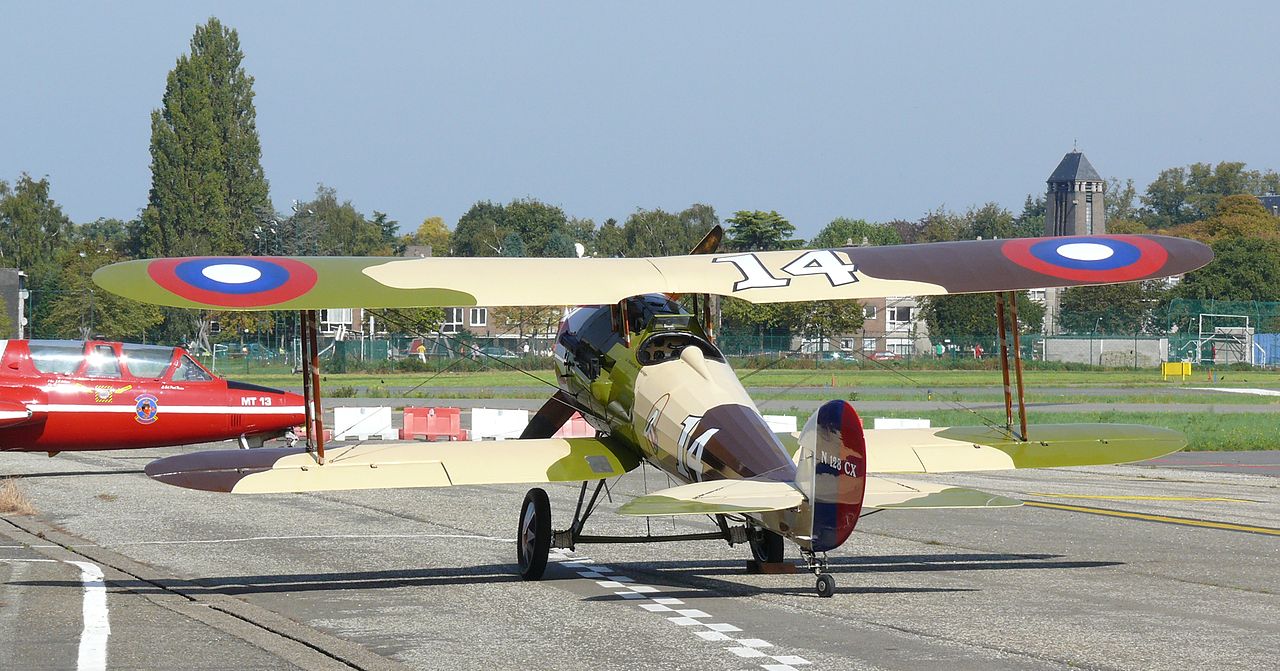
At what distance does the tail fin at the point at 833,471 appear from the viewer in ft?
31.1

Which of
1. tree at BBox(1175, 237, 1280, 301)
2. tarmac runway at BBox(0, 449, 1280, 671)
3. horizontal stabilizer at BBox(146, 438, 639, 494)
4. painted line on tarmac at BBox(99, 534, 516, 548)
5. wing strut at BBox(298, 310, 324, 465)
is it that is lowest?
painted line on tarmac at BBox(99, 534, 516, 548)

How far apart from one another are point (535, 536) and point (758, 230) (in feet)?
262

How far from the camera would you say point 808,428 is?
32.9 ft

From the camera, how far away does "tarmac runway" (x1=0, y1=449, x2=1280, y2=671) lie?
348 inches

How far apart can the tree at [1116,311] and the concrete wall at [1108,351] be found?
1093cm

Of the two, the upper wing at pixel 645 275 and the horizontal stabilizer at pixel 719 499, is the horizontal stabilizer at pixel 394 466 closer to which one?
the upper wing at pixel 645 275

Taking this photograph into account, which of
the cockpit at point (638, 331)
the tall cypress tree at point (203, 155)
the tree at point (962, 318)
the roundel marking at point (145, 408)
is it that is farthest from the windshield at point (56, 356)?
the tall cypress tree at point (203, 155)

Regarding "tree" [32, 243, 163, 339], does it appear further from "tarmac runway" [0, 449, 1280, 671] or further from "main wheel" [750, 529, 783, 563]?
"main wheel" [750, 529, 783, 563]

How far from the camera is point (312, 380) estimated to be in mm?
11688

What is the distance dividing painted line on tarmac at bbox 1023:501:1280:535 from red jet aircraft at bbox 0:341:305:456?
38.5ft

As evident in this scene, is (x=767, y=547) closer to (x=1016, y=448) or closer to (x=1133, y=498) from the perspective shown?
(x=1016, y=448)

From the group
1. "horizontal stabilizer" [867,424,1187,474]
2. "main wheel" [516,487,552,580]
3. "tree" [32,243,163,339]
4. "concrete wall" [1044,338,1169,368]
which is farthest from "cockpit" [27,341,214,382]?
"concrete wall" [1044,338,1169,368]

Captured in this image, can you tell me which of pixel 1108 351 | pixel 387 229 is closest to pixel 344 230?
pixel 387 229

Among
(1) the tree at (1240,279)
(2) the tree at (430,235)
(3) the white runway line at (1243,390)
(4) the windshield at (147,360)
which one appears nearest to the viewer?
(4) the windshield at (147,360)
